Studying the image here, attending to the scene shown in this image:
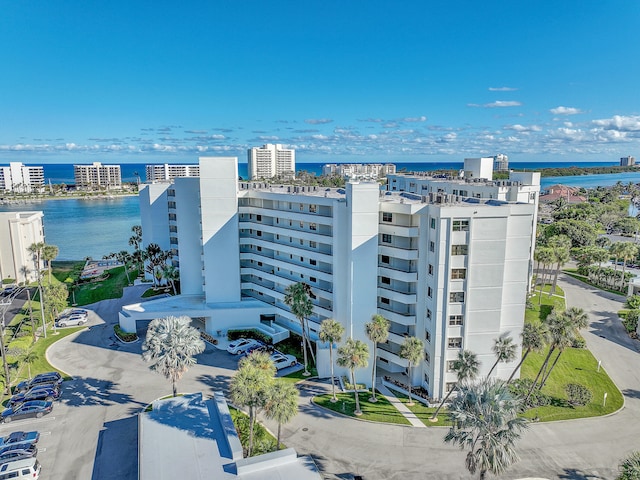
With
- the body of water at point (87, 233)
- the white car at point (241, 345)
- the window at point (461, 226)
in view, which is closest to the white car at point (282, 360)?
the white car at point (241, 345)

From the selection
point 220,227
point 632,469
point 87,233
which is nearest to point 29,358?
point 220,227

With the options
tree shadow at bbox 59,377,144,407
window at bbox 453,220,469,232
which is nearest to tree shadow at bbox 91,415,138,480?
tree shadow at bbox 59,377,144,407

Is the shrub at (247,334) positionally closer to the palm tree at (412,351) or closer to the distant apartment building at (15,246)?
the palm tree at (412,351)

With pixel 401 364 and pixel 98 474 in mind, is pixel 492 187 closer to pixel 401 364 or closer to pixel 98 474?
pixel 401 364

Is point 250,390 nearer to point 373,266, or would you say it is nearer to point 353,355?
→ point 353,355

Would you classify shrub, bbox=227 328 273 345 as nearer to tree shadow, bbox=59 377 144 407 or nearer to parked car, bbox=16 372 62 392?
tree shadow, bbox=59 377 144 407
